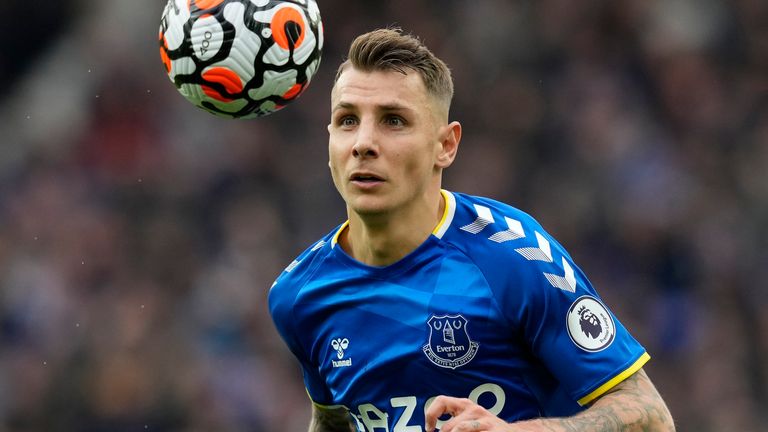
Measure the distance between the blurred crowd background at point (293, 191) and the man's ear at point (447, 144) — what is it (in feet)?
17.8

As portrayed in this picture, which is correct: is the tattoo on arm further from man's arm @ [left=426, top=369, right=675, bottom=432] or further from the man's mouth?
the man's mouth

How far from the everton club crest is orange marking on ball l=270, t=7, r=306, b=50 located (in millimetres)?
1294

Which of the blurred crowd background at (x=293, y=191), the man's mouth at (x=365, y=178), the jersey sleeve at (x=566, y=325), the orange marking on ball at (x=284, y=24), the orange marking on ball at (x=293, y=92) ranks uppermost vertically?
the orange marking on ball at (x=284, y=24)

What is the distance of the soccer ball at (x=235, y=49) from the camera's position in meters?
4.86

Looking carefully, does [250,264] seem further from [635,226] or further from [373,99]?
[373,99]

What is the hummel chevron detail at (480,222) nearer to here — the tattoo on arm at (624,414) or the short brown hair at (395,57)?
the short brown hair at (395,57)

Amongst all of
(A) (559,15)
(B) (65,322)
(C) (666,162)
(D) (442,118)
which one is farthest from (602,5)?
(D) (442,118)

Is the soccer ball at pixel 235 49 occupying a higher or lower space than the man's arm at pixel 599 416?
higher

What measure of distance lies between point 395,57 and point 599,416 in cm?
156

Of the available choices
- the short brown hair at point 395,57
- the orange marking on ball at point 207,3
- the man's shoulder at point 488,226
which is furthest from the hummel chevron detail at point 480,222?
the orange marking on ball at point 207,3

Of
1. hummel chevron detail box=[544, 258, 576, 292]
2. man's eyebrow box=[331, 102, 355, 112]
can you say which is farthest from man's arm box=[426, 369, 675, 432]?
man's eyebrow box=[331, 102, 355, 112]

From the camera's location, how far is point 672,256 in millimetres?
11414

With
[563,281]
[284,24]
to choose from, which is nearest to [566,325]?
[563,281]

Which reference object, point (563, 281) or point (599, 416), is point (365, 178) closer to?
point (563, 281)
